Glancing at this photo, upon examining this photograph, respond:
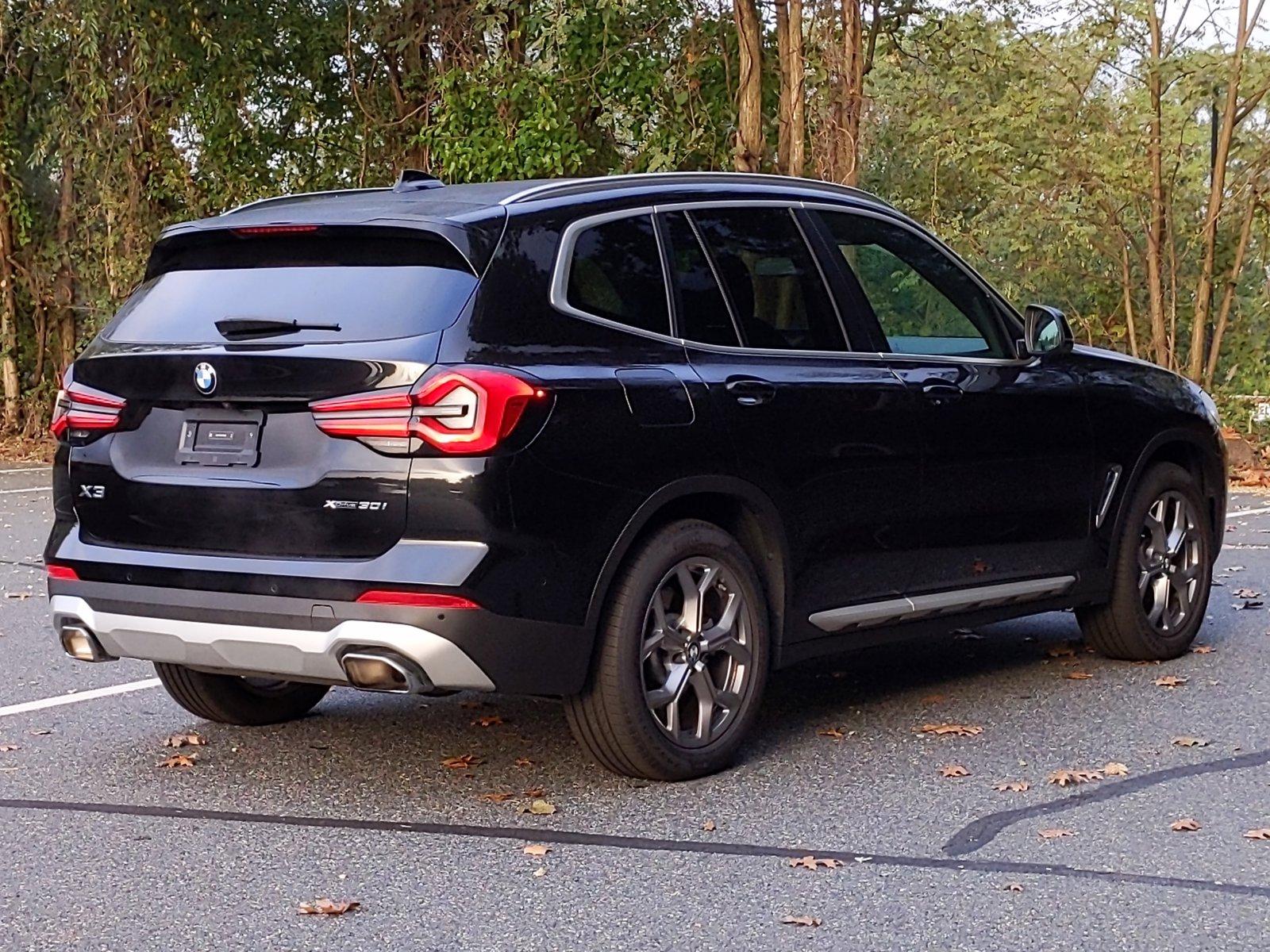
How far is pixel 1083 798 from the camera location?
18.6ft

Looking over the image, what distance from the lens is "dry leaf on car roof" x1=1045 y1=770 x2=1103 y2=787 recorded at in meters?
5.88

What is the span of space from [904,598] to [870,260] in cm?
124

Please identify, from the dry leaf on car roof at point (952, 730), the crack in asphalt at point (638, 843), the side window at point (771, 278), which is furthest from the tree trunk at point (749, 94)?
the crack in asphalt at point (638, 843)

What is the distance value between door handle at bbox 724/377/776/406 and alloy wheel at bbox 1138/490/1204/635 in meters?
2.38

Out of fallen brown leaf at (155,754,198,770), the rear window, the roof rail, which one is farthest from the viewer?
fallen brown leaf at (155,754,198,770)

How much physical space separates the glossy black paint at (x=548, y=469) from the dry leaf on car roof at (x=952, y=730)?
376 mm

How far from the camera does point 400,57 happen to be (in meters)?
20.9

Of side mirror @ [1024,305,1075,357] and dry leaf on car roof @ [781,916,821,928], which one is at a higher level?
side mirror @ [1024,305,1075,357]

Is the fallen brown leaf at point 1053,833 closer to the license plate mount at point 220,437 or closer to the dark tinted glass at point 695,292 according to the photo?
the dark tinted glass at point 695,292

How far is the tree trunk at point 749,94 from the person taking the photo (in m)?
17.7

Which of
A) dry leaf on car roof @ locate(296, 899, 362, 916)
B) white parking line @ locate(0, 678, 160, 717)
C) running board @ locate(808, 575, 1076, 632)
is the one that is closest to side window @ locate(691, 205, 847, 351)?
running board @ locate(808, 575, 1076, 632)

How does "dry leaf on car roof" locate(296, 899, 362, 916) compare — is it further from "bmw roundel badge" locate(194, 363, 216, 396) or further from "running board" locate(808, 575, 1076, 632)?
"running board" locate(808, 575, 1076, 632)

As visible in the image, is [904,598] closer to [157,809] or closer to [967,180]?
[157,809]

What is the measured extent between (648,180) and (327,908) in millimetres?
2784
